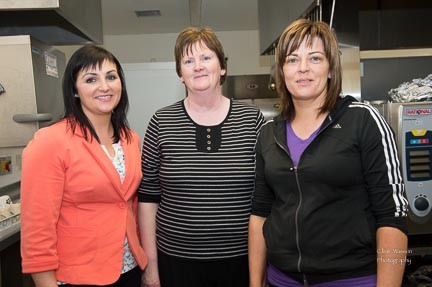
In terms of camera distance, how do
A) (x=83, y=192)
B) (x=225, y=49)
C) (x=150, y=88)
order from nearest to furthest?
(x=83, y=192) < (x=150, y=88) < (x=225, y=49)

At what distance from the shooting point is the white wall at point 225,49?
6715 millimetres

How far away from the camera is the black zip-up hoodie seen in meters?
1.09

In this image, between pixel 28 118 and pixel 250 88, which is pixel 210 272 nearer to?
pixel 28 118

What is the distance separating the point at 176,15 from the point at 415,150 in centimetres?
470

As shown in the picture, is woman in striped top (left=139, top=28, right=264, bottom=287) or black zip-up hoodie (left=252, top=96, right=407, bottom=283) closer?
black zip-up hoodie (left=252, top=96, right=407, bottom=283)

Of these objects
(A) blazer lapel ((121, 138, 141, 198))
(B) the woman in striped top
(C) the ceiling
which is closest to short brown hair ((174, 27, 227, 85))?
(B) the woman in striped top

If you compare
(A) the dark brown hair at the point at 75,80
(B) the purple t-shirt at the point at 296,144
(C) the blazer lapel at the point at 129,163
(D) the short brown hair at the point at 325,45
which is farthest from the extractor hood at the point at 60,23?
(B) the purple t-shirt at the point at 296,144

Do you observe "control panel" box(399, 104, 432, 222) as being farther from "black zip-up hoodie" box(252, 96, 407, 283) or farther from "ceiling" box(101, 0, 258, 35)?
"ceiling" box(101, 0, 258, 35)

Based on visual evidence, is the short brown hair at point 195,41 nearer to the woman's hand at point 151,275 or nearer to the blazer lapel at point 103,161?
the blazer lapel at point 103,161

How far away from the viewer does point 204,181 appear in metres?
1.39

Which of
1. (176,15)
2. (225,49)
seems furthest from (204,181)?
(225,49)

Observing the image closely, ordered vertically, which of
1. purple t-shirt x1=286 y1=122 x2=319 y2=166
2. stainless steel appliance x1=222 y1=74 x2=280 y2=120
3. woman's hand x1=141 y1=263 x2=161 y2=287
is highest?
stainless steel appliance x1=222 y1=74 x2=280 y2=120

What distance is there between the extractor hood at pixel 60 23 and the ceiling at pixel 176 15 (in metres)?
2.28

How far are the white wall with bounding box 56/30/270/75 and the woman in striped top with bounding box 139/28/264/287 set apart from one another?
534 cm
